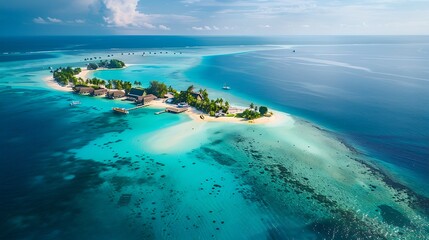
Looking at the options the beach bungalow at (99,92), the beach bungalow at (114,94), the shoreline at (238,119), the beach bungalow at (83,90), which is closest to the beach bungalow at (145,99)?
the beach bungalow at (114,94)

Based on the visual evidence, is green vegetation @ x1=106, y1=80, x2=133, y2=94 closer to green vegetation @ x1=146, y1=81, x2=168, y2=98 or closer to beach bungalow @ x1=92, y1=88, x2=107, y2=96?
beach bungalow @ x1=92, y1=88, x2=107, y2=96

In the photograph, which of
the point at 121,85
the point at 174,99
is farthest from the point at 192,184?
the point at 121,85

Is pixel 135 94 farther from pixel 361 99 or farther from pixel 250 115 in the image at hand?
pixel 361 99

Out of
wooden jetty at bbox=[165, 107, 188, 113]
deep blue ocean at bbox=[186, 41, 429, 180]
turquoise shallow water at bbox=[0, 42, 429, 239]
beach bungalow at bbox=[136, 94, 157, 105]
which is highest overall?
beach bungalow at bbox=[136, 94, 157, 105]

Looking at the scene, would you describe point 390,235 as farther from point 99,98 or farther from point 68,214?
point 99,98

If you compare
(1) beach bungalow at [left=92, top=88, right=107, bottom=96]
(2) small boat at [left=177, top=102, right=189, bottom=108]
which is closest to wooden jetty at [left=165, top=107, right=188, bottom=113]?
(2) small boat at [left=177, top=102, right=189, bottom=108]

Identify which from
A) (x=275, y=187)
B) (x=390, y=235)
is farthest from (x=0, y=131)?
(x=390, y=235)

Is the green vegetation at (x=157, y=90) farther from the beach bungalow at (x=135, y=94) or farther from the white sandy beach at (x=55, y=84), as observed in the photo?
the white sandy beach at (x=55, y=84)

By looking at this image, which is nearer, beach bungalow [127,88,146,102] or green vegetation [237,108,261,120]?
green vegetation [237,108,261,120]

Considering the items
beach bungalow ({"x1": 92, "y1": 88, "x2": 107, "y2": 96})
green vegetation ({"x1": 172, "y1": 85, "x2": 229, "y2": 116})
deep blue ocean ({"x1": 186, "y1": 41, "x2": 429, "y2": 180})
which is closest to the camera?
deep blue ocean ({"x1": 186, "y1": 41, "x2": 429, "y2": 180})
